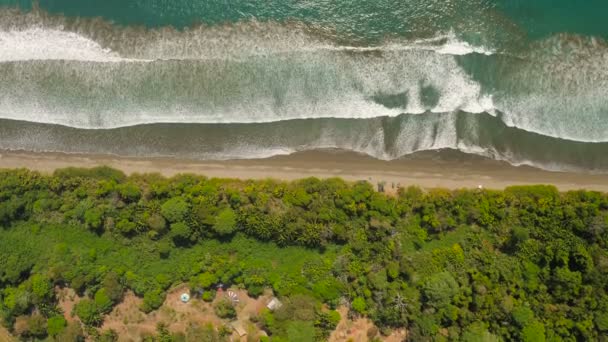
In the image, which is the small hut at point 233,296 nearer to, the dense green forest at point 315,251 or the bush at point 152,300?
the dense green forest at point 315,251

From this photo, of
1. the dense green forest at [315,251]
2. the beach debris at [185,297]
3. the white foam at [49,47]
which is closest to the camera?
the dense green forest at [315,251]

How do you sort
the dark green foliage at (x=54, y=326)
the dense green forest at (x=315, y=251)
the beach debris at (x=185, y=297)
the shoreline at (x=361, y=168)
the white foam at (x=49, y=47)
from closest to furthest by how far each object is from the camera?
the dense green forest at (x=315, y=251) → the dark green foliage at (x=54, y=326) → the beach debris at (x=185, y=297) → the shoreline at (x=361, y=168) → the white foam at (x=49, y=47)

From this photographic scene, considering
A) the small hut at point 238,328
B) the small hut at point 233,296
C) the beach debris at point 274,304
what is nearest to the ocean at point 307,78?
the small hut at point 233,296

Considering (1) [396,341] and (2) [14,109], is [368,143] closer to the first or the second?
(1) [396,341]

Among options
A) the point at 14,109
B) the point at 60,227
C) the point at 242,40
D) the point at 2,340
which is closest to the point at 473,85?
the point at 242,40

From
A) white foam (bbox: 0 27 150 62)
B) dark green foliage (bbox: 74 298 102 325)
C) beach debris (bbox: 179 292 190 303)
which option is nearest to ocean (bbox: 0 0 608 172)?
white foam (bbox: 0 27 150 62)

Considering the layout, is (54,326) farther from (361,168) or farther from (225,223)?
(361,168)

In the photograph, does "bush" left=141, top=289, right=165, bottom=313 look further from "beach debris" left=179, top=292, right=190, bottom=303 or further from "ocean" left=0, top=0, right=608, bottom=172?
"ocean" left=0, top=0, right=608, bottom=172
